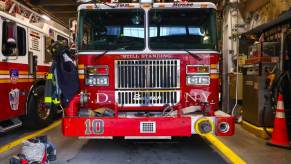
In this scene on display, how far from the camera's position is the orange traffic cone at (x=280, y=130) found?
7.49 m

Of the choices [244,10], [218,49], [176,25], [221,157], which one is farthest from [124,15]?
[244,10]

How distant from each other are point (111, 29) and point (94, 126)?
68.1 inches

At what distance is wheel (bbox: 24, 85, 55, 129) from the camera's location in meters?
9.18

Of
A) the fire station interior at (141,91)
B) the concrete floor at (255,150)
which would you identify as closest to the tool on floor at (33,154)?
the fire station interior at (141,91)

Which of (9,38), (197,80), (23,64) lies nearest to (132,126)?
(197,80)

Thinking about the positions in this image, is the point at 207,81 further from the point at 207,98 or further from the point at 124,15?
the point at 124,15

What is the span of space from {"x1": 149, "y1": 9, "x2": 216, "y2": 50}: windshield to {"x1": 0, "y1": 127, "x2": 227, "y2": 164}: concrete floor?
1754 millimetres

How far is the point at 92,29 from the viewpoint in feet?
22.7

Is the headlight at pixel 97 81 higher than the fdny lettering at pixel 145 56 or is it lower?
lower

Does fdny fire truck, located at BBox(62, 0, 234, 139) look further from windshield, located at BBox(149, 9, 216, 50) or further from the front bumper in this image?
the front bumper

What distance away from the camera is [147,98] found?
6.76 meters

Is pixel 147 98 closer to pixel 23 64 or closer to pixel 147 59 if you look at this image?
pixel 147 59

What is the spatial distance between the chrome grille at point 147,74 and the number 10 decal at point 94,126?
840 millimetres

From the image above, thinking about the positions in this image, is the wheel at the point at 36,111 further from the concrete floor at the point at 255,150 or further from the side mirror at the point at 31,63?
the concrete floor at the point at 255,150
